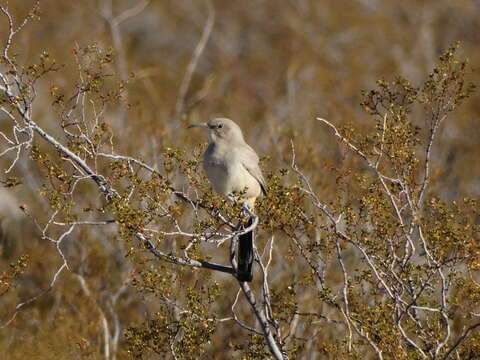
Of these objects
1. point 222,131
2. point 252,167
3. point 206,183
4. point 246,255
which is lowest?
point 246,255

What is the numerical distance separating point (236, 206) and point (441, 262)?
173cm

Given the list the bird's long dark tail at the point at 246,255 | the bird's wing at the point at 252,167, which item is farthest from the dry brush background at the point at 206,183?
the bird's wing at the point at 252,167

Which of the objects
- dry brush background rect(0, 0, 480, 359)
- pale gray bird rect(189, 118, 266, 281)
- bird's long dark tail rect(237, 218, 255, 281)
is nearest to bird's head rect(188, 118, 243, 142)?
pale gray bird rect(189, 118, 266, 281)

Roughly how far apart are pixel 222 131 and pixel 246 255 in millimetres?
1525

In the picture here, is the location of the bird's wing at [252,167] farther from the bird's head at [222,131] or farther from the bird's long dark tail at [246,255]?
the bird's long dark tail at [246,255]

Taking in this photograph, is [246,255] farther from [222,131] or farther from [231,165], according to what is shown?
[222,131]

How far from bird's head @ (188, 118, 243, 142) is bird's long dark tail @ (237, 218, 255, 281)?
1166 mm

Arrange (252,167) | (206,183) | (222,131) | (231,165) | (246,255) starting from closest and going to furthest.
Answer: (206,183)
(246,255)
(231,165)
(252,167)
(222,131)

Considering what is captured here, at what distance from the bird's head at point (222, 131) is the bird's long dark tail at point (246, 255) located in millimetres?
1166

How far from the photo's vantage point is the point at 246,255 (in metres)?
7.30

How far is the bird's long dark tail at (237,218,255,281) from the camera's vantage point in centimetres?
706

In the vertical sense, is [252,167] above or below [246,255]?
above

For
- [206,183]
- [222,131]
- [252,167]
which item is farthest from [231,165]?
[206,183]

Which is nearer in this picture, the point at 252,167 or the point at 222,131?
the point at 252,167
